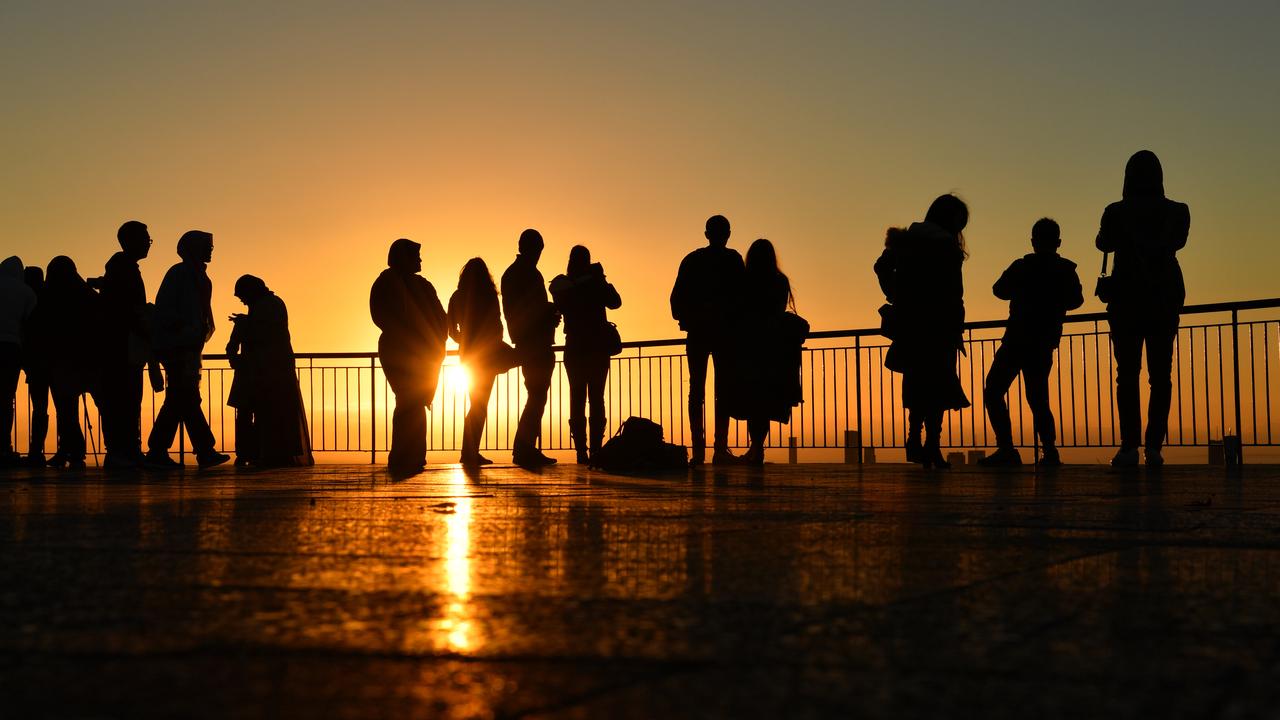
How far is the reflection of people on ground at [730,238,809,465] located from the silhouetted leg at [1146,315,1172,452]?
97.5 inches

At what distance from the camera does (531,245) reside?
9.80 m

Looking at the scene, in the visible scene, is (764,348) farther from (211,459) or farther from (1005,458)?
(211,459)

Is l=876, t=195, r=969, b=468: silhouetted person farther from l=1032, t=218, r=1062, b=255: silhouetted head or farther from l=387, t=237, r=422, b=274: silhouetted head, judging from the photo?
l=387, t=237, r=422, b=274: silhouetted head

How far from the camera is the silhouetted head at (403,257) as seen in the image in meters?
8.87

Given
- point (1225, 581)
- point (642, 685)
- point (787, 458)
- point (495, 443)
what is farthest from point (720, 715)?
point (495, 443)

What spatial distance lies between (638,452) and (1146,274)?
341 cm

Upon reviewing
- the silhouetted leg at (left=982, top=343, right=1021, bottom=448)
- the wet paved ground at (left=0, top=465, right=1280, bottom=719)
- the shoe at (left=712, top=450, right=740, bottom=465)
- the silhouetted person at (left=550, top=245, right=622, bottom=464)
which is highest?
the silhouetted person at (left=550, top=245, right=622, bottom=464)

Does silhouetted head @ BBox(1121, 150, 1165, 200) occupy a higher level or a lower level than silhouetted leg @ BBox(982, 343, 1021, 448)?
higher

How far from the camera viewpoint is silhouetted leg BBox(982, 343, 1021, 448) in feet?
30.0

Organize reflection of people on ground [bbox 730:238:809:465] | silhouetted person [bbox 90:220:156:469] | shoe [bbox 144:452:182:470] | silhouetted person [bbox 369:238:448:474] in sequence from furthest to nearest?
1. silhouetted person [bbox 90:220:156:469]
2. shoe [bbox 144:452:182:470]
3. reflection of people on ground [bbox 730:238:809:465]
4. silhouetted person [bbox 369:238:448:474]

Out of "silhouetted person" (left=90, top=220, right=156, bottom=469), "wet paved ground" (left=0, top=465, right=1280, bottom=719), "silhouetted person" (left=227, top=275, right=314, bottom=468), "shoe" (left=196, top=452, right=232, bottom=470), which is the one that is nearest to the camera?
"wet paved ground" (left=0, top=465, right=1280, bottom=719)

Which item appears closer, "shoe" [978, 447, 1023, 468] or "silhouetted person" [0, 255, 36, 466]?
"shoe" [978, 447, 1023, 468]

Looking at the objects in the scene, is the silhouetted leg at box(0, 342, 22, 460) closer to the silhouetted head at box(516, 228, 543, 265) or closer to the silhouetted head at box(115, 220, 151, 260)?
the silhouetted head at box(115, 220, 151, 260)

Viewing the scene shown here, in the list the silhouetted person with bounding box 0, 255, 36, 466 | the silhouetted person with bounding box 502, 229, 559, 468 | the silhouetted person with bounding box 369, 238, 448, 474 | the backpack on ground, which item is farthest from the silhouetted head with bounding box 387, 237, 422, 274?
the silhouetted person with bounding box 0, 255, 36, 466
